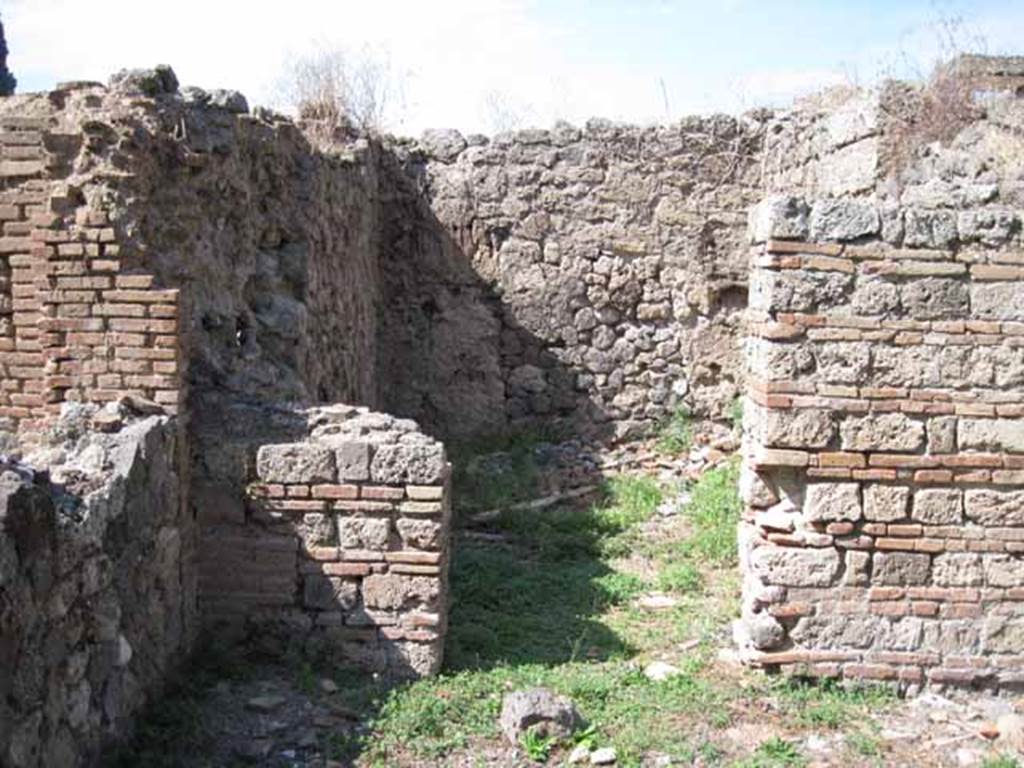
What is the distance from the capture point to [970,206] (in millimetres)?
4844

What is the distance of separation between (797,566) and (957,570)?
696 mm

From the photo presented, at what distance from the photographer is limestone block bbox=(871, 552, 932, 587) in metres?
4.80

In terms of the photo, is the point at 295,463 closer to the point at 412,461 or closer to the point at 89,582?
the point at 412,461

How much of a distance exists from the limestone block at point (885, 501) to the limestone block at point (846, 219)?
3.63 ft

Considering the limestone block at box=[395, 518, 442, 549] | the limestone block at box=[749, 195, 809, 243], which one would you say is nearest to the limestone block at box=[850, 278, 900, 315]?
the limestone block at box=[749, 195, 809, 243]

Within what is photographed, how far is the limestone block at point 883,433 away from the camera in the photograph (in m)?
4.72

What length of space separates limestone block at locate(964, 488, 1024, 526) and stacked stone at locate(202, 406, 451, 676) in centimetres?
232

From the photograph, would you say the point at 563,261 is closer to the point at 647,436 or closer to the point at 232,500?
the point at 647,436

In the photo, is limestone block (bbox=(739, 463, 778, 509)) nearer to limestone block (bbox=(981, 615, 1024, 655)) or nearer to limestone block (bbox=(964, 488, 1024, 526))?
limestone block (bbox=(964, 488, 1024, 526))

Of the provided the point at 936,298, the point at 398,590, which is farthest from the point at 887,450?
the point at 398,590

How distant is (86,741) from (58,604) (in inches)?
21.4

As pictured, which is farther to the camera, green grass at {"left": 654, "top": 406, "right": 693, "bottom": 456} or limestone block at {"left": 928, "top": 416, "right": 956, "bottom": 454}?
green grass at {"left": 654, "top": 406, "right": 693, "bottom": 456}

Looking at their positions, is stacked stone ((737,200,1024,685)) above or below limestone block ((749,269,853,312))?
below

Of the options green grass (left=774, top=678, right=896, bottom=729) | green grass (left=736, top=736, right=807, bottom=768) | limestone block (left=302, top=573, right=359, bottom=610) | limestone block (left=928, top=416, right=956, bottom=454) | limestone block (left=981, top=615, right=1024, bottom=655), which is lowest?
green grass (left=736, top=736, right=807, bottom=768)
